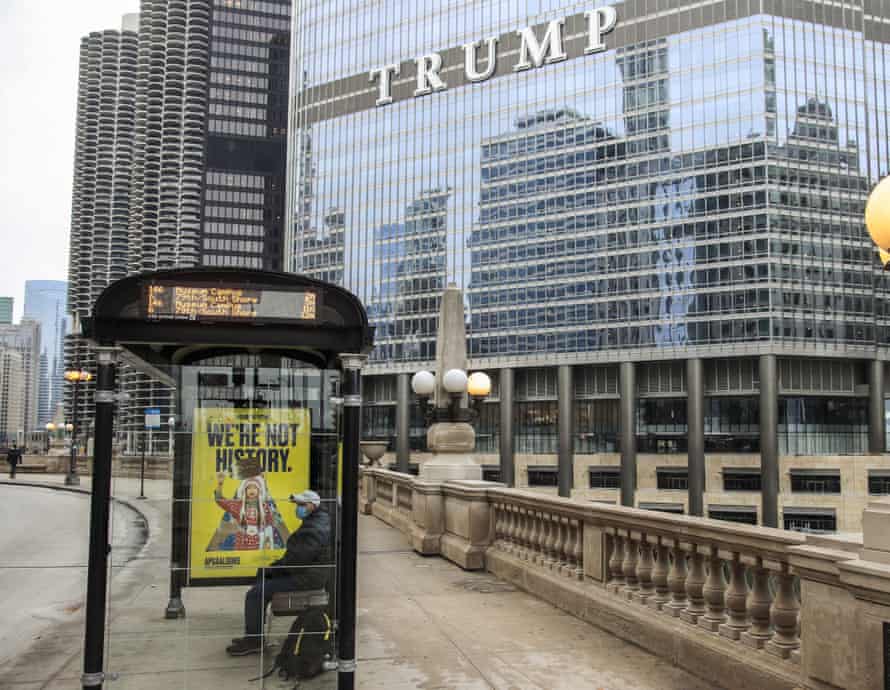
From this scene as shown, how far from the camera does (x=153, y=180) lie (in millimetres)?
157000

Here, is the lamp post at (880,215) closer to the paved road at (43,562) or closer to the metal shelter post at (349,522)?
the metal shelter post at (349,522)

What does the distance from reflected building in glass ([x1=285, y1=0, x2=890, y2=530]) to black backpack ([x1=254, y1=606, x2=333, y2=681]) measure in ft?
207

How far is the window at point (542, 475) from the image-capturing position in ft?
251

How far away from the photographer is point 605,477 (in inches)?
2904

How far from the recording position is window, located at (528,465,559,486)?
251 feet

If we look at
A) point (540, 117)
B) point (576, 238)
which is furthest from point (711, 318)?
point (540, 117)

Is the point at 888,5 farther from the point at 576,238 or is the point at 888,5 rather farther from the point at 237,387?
the point at 237,387

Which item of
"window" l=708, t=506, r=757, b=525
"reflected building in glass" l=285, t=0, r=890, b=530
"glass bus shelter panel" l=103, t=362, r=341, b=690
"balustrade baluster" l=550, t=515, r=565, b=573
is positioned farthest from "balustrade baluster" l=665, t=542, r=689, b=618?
"window" l=708, t=506, r=757, b=525

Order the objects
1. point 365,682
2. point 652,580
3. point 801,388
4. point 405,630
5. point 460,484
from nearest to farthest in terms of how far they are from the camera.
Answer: point 365,682
point 652,580
point 405,630
point 460,484
point 801,388

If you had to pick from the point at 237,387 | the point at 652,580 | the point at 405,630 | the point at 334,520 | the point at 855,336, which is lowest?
the point at 405,630

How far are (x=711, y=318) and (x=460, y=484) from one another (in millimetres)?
60781

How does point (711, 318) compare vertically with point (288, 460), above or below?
above

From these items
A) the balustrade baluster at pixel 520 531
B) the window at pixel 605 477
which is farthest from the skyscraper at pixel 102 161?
the balustrade baluster at pixel 520 531

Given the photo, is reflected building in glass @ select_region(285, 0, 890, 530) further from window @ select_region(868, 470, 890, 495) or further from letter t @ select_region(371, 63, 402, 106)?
letter t @ select_region(371, 63, 402, 106)
